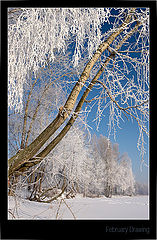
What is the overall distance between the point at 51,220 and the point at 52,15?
65.5 inches

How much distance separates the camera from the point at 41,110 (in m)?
5.29

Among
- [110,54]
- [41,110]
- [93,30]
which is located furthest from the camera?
[41,110]

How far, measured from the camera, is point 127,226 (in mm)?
1095

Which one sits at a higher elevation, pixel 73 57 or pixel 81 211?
pixel 73 57

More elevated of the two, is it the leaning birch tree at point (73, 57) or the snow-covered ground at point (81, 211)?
the leaning birch tree at point (73, 57)

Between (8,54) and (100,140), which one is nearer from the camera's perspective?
(8,54)

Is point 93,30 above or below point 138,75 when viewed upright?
above

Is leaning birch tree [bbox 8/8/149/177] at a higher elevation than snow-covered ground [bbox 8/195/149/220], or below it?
higher
